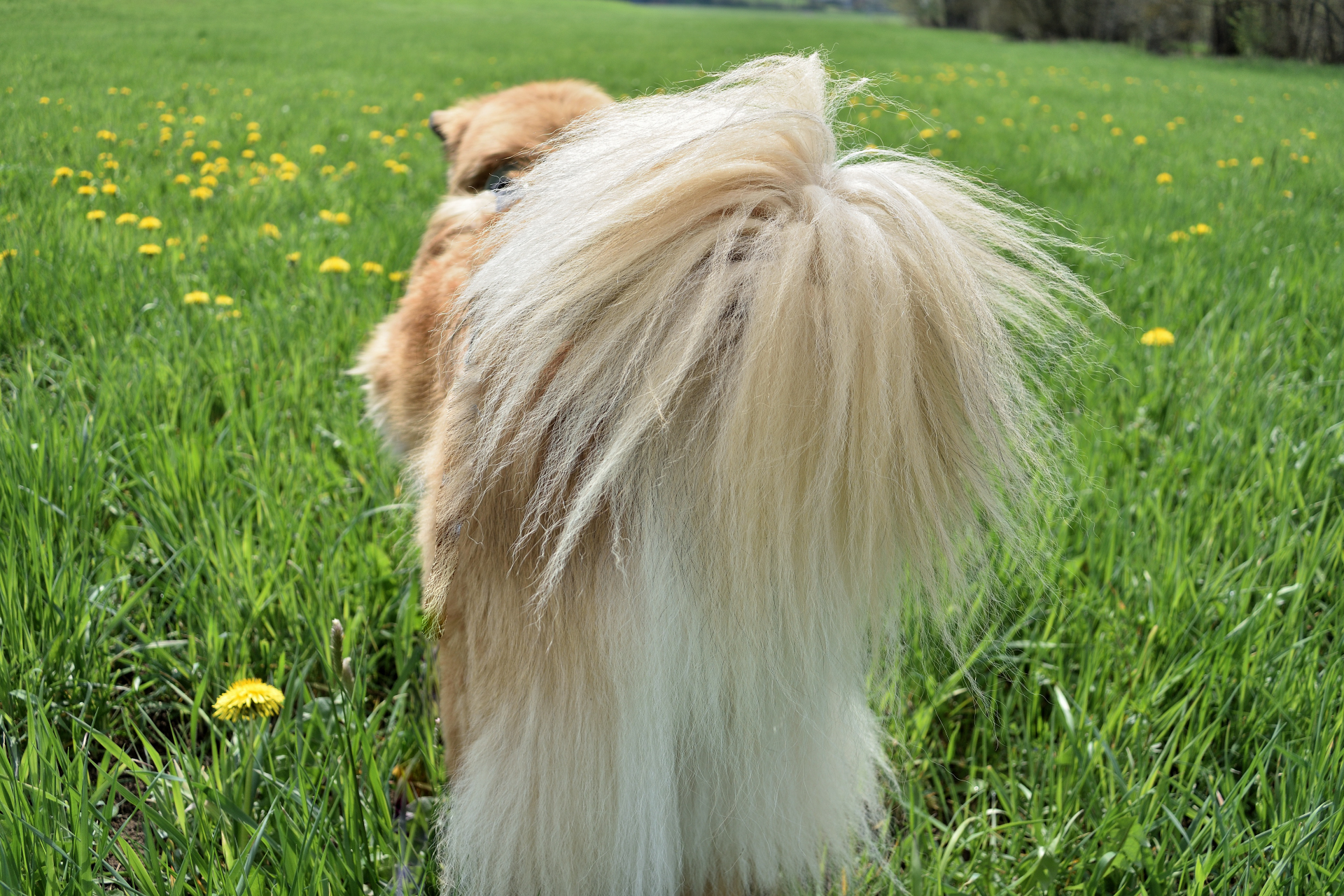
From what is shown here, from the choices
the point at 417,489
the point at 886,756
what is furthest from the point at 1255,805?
the point at 417,489

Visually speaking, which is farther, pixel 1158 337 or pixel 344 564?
pixel 1158 337

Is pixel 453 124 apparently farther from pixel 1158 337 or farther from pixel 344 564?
pixel 1158 337

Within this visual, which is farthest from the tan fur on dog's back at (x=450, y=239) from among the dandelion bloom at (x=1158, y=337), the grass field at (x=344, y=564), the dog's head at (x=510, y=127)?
the dandelion bloom at (x=1158, y=337)

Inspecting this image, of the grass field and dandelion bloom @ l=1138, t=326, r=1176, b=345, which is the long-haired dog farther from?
dandelion bloom @ l=1138, t=326, r=1176, b=345

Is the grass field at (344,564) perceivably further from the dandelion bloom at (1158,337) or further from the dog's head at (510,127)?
the dog's head at (510,127)

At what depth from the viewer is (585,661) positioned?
0.79 m

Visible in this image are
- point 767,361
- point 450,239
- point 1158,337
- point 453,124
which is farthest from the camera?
point 1158,337

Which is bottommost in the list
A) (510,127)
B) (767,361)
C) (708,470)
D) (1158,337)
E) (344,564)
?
(344,564)

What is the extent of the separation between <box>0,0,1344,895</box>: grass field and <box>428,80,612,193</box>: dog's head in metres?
A: 0.60

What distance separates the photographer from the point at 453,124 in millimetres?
1979

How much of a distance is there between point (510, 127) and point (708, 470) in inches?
48.8

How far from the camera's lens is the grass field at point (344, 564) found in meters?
1.06

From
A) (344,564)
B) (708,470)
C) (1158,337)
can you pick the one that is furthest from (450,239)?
(1158,337)

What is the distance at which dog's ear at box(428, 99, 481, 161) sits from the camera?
1952 mm
